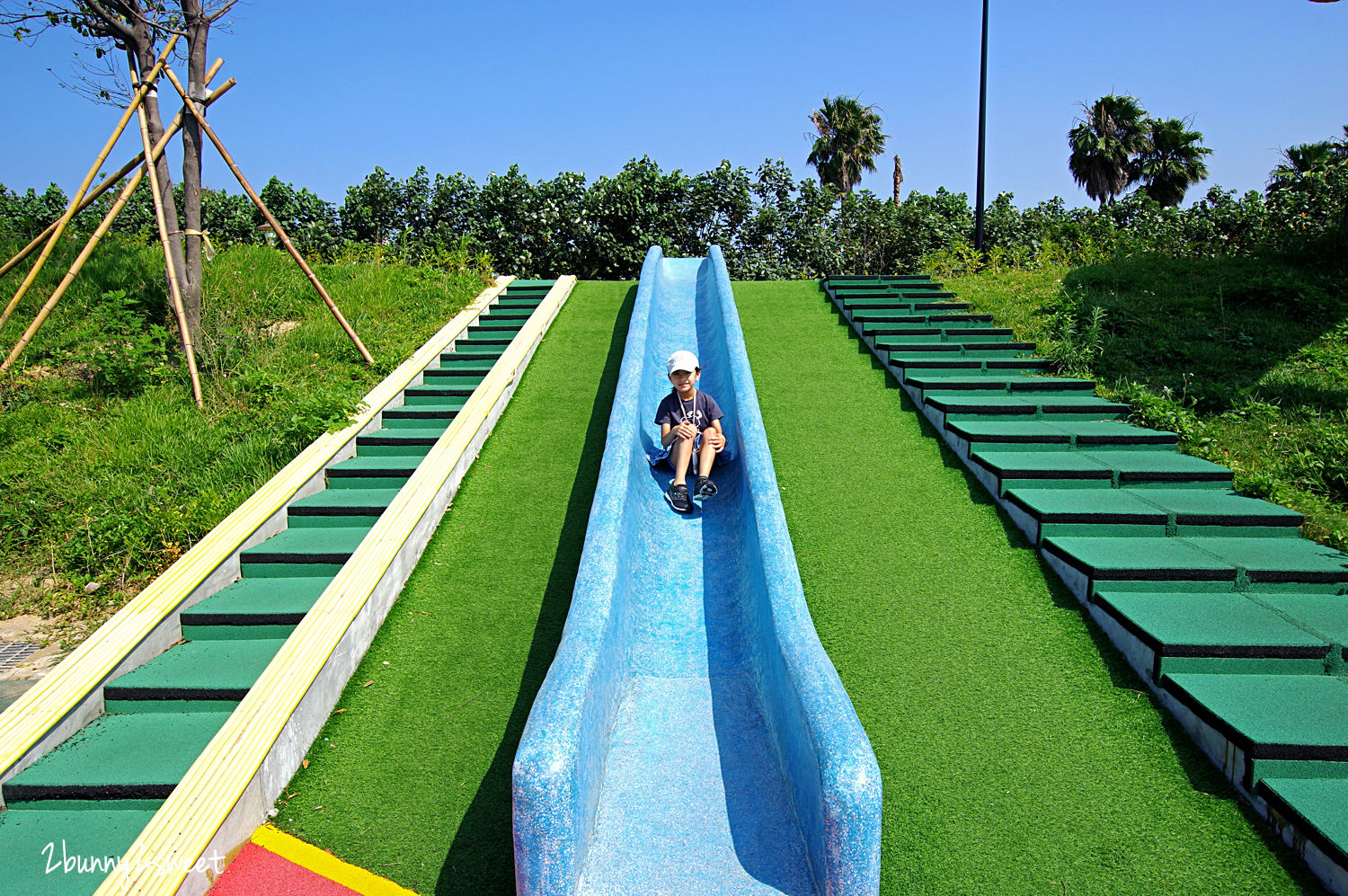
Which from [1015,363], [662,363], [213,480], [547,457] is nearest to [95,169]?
[213,480]

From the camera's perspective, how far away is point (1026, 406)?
718cm

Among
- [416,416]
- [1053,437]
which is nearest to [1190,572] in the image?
[1053,437]

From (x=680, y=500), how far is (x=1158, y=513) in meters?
3.27

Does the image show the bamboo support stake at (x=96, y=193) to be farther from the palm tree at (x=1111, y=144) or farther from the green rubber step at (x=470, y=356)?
the palm tree at (x=1111, y=144)

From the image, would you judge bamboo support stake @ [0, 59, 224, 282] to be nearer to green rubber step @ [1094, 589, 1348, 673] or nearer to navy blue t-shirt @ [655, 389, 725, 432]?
navy blue t-shirt @ [655, 389, 725, 432]

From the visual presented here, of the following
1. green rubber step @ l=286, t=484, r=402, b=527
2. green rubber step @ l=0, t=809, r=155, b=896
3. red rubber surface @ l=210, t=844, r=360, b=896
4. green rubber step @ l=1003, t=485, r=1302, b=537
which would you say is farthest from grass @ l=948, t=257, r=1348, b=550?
green rubber step @ l=0, t=809, r=155, b=896

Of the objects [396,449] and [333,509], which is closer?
[333,509]

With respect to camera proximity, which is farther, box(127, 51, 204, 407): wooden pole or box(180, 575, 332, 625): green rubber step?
box(127, 51, 204, 407): wooden pole

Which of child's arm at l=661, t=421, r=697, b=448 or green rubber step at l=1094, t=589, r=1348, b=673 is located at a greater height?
child's arm at l=661, t=421, r=697, b=448

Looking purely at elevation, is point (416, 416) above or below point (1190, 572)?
above

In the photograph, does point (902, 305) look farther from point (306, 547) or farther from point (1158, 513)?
point (306, 547)

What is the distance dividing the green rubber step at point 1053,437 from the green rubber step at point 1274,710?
112 inches

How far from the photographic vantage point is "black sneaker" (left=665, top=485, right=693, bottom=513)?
594cm

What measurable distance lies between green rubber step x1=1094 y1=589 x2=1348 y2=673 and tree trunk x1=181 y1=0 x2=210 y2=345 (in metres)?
8.75
